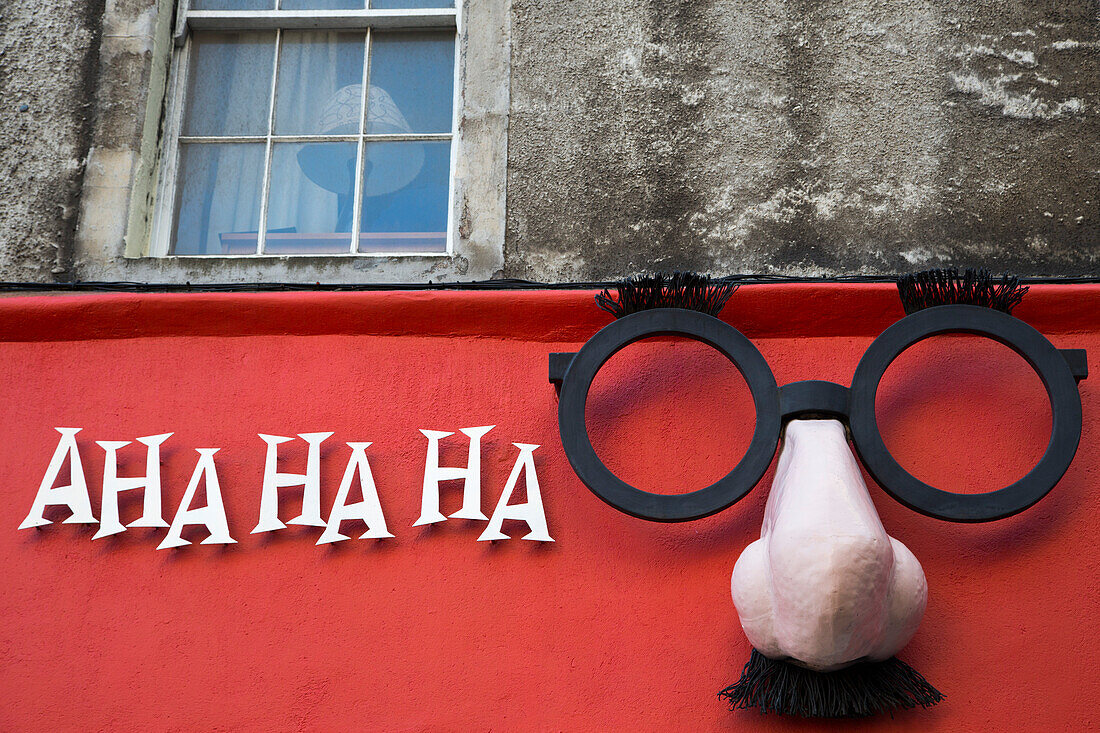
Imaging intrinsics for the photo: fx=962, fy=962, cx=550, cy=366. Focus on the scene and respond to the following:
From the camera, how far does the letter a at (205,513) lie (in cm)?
324

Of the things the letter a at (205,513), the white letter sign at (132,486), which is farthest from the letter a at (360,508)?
the white letter sign at (132,486)

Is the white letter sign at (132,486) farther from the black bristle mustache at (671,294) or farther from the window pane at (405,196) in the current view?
the black bristle mustache at (671,294)

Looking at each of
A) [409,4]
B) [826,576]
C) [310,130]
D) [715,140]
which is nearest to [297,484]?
[310,130]

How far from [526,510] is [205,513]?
3.60 ft

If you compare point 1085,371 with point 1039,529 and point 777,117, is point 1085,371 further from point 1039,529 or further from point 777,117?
point 777,117

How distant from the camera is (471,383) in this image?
3.44 m

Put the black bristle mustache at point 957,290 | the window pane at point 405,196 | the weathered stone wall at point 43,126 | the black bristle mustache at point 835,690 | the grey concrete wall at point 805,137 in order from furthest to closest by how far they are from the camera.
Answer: the window pane at point 405,196 < the weathered stone wall at point 43,126 < the grey concrete wall at point 805,137 < the black bristle mustache at point 957,290 < the black bristle mustache at point 835,690

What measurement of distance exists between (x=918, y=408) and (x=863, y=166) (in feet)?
3.26

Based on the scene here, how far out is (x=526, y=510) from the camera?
3.22m

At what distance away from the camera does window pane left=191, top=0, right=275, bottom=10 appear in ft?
13.9

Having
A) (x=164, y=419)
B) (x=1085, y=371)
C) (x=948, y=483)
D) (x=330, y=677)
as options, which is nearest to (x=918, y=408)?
(x=948, y=483)

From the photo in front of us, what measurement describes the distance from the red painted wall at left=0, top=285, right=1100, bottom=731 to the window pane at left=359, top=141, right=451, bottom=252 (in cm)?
52

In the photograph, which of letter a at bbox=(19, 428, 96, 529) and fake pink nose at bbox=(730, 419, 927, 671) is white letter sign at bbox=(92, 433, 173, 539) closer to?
letter a at bbox=(19, 428, 96, 529)

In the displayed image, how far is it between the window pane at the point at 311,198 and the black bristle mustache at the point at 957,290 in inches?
85.2
